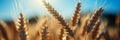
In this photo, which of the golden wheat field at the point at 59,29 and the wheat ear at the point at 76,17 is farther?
the wheat ear at the point at 76,17

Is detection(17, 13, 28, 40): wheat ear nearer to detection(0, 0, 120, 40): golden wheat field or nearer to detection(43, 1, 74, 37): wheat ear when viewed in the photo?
detection(0, 0, 120, 40): golden wheat field

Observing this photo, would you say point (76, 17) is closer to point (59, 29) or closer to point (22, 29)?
point (59, 29)

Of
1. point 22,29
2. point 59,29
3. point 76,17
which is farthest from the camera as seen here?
point 59,29

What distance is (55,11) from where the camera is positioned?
1.37 m

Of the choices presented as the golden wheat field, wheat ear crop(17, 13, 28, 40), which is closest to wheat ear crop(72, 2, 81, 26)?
the golden wheat field

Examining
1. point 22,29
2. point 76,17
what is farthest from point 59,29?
point 22,29

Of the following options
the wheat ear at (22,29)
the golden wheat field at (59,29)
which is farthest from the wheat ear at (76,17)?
the wheat ear at (22,29)

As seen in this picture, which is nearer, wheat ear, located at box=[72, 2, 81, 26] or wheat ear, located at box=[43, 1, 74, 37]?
wheat ear, located at box=[43, 1, 74, 37]

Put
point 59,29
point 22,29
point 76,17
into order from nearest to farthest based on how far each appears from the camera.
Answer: point 22,29 → point 76,17 → point 59,29

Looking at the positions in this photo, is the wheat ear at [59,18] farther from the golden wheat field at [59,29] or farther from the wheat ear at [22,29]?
the wheat ear at [22,29]

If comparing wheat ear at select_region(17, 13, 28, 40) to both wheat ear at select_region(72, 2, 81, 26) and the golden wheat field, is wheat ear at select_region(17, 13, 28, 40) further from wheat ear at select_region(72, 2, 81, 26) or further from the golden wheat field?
wheat ear at select_region(72, 2, 81, 26)

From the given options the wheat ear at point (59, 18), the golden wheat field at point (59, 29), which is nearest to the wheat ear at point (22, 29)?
the golden wheat field at point (59, 29)

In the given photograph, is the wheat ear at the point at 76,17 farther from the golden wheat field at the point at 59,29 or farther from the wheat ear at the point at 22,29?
the wheat ear at the point at 22,29

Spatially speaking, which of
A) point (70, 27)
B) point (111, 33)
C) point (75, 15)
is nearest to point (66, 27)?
point (70, 27)
